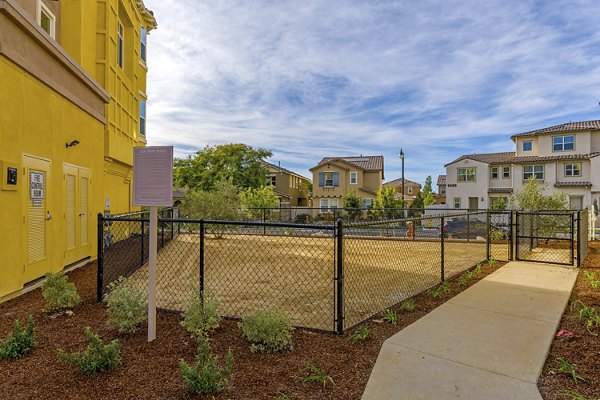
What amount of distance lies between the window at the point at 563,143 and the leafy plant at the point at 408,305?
3320 cm

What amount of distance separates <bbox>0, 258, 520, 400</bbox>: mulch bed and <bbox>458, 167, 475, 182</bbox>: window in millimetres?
33569

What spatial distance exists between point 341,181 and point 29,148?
118 ft

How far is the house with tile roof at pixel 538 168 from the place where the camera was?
2956 centimetres

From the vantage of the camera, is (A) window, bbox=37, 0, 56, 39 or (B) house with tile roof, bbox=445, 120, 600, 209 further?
(B) house with tile roof, bbox=445, 120, 600, 209

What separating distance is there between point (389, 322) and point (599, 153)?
33.8 metres

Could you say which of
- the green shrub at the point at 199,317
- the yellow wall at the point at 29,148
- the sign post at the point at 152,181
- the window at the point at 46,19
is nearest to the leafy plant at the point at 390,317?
the green shrub at the point at 199,317

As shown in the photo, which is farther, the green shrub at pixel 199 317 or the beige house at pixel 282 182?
the beige house at pixel 282 182

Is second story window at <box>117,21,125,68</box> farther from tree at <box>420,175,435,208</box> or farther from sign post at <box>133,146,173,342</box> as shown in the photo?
tree at <box>420,175,435,208</box>

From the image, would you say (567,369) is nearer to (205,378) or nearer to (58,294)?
(205,378)

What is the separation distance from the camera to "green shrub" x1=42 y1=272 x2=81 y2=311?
499cm

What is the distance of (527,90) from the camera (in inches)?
716

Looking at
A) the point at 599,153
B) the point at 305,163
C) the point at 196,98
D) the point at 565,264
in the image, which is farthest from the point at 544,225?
the point at 305,163

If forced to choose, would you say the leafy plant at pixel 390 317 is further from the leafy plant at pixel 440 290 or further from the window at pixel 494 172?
the window at pixel 494 172

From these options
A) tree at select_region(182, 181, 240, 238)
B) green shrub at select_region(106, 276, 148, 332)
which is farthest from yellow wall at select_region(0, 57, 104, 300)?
tree at select_region(182, 181, 240, 238)
